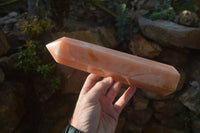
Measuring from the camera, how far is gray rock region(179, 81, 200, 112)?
2381 millimetres

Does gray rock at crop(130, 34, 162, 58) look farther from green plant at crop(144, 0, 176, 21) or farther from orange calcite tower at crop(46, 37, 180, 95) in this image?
orange calcite tower at crop(46, 37, 180, 95)

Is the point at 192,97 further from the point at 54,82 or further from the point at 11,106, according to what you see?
the point at 11,106

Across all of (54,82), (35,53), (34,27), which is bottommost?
(54,82)

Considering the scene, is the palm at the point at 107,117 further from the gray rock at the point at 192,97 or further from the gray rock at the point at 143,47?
the gray rock at the point at 192,97

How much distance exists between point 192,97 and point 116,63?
1.77 m

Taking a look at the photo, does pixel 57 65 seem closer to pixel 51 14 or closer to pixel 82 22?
pixel 51 14

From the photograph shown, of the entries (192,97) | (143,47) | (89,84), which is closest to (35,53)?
(89,84)

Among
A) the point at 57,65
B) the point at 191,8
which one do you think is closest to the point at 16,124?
the point at 57,65

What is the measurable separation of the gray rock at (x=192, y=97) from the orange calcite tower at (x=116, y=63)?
1.36 metres

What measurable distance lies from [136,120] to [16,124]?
6.38ft

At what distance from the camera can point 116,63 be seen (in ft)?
4.42

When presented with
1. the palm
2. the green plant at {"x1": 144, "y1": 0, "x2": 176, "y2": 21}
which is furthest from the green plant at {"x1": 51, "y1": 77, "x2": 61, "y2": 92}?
the green plant at {"x1": 144, "y1": 0, "x2": 176, "y2": 21}

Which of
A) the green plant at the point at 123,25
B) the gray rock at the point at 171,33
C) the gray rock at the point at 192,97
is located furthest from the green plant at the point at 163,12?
the gray rock at the point at 192,97

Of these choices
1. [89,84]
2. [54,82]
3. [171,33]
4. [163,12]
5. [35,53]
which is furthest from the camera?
[163,12]
